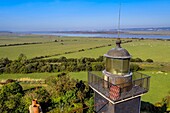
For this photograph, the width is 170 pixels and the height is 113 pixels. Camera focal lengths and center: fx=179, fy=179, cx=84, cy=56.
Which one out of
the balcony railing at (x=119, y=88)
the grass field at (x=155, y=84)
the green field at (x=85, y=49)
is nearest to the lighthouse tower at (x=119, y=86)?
the balcony railing at (x=119, y=88)

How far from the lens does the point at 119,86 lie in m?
7.79

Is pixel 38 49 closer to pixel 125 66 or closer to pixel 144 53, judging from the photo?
pixel 144 53

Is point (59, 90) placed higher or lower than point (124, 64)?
lower

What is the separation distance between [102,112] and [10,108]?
9830mm

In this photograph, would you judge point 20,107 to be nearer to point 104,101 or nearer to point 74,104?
point 74,104

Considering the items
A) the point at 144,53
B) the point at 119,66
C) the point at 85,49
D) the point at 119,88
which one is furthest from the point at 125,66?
the point at 85,49

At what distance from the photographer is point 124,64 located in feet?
26.1

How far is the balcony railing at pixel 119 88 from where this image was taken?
766 cm

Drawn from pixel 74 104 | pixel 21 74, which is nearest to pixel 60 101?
pixel 74 104

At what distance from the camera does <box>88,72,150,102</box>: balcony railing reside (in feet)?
25.1

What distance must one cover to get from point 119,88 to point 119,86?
198mm

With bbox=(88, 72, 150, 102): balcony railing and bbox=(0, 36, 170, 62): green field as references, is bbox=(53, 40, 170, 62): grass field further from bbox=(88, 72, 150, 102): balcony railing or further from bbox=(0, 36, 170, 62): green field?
bbox=(88, 72, 150, 102): balcony railing

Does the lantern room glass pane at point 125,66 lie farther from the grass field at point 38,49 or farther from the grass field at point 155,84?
the grass field at point 38,49

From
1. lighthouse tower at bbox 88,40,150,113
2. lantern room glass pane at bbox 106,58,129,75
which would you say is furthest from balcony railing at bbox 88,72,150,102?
lantern room glass pane at bbox 106,58,129,75
